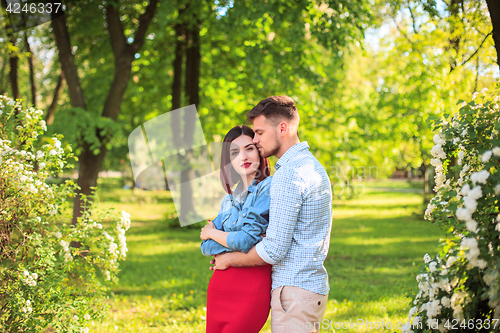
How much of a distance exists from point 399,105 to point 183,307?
23.2 ft

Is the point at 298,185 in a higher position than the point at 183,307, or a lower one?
higher

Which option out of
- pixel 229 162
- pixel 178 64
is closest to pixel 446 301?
pixel 229 162

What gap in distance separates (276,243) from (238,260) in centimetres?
30

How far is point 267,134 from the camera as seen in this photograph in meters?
2.48

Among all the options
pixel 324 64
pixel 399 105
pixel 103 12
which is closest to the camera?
pixel 103 12

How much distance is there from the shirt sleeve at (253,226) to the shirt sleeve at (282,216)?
0.10 m

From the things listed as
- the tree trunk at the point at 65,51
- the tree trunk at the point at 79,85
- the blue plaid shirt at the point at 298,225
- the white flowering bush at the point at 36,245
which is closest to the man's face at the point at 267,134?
the blue plaid shirt at the point at 298,225

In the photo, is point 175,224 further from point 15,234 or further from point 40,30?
point 15,234

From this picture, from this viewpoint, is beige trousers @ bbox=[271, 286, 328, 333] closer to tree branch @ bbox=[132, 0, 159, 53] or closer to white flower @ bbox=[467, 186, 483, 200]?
white flower @ bbox=[467, 186, 483, 200]

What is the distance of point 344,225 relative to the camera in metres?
13.9

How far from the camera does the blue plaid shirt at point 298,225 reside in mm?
2240

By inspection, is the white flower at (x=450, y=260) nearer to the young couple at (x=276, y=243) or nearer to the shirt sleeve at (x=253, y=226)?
the young couple at (x=276, y=243)

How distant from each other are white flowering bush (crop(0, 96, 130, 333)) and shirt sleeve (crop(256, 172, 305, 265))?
2126mm

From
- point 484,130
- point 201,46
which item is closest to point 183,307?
point 484,130
